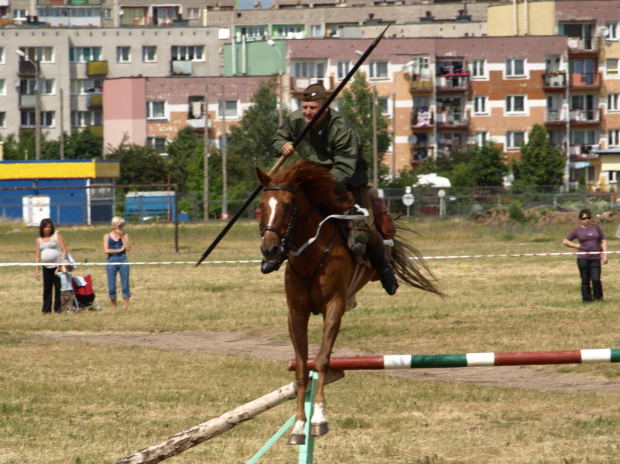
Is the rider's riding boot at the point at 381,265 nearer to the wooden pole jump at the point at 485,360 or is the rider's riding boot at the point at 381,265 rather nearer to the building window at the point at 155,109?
the wooden pole jump at the point at 485,360

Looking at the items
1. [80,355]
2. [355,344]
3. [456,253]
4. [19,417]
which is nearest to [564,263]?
[456,253]

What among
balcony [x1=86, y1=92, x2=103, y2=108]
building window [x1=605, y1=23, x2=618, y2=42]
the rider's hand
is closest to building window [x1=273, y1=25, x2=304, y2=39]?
balcony [x1=86, y1=92, x2=103, y2=108]

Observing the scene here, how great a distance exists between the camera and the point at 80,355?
14.5 m

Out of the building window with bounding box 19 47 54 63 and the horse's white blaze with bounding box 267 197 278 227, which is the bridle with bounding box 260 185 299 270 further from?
the building window with bounding box 19 47 54 63

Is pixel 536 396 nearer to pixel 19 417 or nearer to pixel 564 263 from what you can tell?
pixel 19 417

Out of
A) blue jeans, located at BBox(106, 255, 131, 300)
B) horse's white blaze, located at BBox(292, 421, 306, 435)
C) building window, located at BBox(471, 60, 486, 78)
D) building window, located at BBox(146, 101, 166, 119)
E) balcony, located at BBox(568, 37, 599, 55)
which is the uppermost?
balcony, located at BBox(568, 37, 599, 55)

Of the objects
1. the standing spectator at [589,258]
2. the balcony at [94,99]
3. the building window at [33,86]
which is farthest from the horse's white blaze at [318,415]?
the building window at [33,86]

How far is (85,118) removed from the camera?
96.6 metres

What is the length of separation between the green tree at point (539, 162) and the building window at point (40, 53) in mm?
44815

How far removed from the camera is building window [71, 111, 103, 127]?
95938 millimetres

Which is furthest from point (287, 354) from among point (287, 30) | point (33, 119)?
point (287, 30)

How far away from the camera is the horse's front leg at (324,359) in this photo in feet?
25.7

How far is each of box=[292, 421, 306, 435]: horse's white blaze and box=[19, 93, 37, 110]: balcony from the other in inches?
3566

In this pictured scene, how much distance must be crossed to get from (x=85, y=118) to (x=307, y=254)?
91193 millimetres
